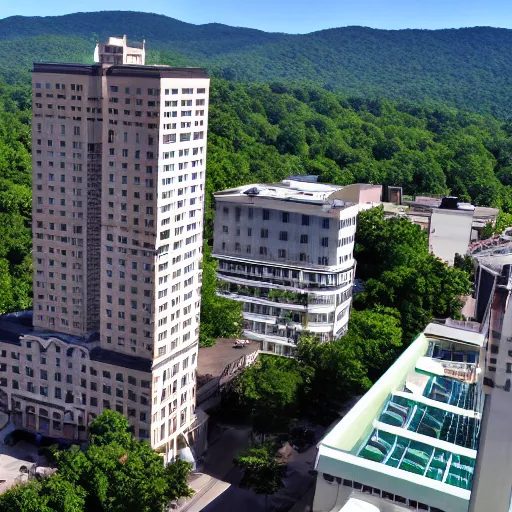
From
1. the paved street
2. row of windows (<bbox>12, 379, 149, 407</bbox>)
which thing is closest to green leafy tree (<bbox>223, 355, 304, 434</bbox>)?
the paved street

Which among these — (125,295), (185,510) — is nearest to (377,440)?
(185,510)

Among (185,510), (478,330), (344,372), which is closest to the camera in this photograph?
(185,510)

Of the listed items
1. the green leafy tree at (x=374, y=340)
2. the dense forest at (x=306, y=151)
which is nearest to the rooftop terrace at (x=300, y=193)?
the dense forest at (x=306, y=151)

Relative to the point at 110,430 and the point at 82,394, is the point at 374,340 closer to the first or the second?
the point at 82,394

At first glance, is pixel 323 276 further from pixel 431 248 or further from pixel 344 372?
pixel 431 248

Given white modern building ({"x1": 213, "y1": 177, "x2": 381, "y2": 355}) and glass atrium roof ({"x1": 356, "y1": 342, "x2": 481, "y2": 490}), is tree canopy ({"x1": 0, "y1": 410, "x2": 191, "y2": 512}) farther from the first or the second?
white modern building ({"x1": 213, "y1": 177, "x2": 381, "y2": 355})

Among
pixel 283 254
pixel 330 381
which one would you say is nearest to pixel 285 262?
pixel 283 254
